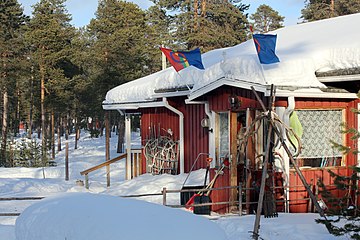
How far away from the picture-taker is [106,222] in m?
4.20

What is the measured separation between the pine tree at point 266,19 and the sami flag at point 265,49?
3853 cm

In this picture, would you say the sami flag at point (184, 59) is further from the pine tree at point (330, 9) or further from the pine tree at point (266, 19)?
the pine tree at point (266, 19)

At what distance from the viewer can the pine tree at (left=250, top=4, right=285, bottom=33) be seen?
4700 cm

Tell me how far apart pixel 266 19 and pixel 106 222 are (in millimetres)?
46711

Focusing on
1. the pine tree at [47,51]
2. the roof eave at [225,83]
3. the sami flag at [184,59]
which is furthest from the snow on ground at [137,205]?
the pine tree at [47,51]

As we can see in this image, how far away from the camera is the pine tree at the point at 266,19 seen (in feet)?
154

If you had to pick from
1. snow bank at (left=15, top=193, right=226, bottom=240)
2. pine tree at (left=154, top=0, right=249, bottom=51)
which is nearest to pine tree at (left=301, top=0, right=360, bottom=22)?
pine tree at (left=154, top=0, right=249, bottom=51)

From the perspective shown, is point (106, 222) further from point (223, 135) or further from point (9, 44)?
point (9, 44)

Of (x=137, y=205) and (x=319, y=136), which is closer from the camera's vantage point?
(x=137, y=205)

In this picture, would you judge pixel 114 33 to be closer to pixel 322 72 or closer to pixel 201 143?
pixel 201 143

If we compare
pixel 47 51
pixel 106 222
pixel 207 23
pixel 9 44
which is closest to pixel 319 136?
pixel 106 222

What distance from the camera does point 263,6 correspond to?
47.2 meters

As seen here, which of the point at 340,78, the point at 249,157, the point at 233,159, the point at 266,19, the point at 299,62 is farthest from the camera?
the point at 266,19

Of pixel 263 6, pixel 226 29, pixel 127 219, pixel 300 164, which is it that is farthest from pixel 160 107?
pixel 263 6
